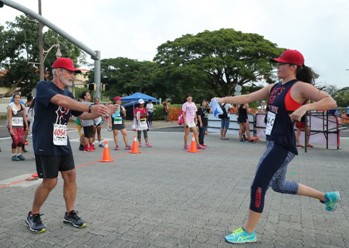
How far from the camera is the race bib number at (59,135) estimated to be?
3.82 metres

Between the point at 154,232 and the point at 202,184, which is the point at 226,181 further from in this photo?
the point at 154,232

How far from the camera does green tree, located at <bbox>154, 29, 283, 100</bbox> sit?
35.7 metres

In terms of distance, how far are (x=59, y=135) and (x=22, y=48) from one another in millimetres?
31208

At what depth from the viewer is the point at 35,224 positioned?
391 cm

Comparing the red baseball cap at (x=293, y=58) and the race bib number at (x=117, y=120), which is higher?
the red baseball cap at (x=293, y=58)

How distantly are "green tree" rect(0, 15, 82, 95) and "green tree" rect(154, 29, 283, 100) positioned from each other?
33.7 feet

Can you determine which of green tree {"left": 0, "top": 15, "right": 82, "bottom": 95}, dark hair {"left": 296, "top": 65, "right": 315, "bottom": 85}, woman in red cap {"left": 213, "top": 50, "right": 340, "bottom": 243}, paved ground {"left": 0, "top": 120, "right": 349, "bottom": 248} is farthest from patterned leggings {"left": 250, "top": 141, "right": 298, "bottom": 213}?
green tree {"left": 0, "top": 15, "right": 82, "bottom": 95}

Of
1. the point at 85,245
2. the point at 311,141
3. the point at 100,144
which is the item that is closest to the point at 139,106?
the point at 100,144

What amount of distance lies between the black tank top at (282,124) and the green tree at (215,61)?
31631 mm

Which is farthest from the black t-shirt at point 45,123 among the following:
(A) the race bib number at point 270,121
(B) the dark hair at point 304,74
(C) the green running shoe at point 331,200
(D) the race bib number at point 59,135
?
(C) the green running shoe at point 331,200

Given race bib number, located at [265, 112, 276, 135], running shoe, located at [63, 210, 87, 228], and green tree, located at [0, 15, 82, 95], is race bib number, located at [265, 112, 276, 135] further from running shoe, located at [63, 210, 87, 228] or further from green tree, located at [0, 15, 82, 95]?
green tree, located at [0, 15, 82, 95]

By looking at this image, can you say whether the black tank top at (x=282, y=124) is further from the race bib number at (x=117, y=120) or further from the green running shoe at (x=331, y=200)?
the race bib number at (x=117, y=120)

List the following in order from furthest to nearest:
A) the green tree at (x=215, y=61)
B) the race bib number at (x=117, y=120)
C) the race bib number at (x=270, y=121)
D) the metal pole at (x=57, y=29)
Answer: the green tree at (x=215, y=61), the metal pole at (x=57, y=29), the race bib number at (x=117, y=120), the race bib number at (x=270, y=121)

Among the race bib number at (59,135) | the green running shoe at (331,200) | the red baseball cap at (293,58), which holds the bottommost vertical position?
the green running shoe at (331,200)
